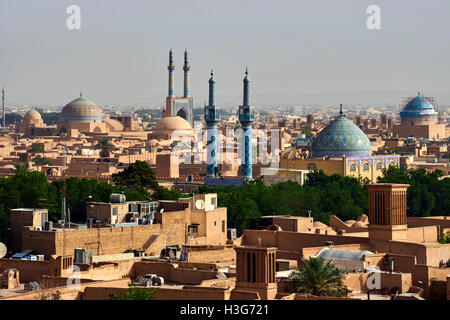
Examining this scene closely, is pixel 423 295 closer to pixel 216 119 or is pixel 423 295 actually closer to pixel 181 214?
pixel 181 214

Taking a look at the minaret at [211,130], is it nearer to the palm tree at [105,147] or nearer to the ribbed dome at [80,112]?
the palm tree at [105,147]

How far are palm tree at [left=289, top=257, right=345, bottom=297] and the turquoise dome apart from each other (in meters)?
28.9

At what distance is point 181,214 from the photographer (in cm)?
2806

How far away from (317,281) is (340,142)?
29431 millimetres

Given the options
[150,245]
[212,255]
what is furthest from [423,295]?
[150,245]

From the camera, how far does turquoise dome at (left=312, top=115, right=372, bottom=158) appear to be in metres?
48.3

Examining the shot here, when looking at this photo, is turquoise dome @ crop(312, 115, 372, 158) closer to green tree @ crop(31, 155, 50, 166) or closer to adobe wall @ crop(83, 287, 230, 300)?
green tree @ crop(31, 155, 50, 166)

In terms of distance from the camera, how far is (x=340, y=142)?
48.4m

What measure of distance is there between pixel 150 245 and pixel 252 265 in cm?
804

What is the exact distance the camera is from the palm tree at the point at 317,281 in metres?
19.1

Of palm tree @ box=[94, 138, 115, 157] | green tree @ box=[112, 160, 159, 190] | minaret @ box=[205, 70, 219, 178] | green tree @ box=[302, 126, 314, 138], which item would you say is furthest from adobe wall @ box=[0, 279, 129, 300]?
green tree @ box=[302, 126, 314, 138]

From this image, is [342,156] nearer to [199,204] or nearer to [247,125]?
[247,125]

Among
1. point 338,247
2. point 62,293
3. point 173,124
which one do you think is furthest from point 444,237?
point 173,124
